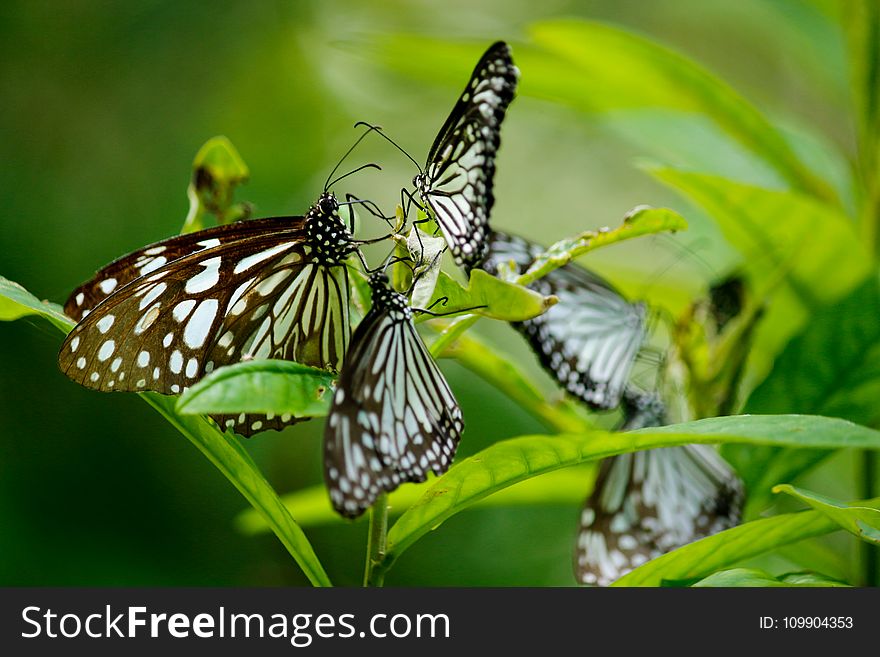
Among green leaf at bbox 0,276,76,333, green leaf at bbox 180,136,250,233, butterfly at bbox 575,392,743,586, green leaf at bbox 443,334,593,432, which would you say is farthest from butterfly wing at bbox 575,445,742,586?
green leaf at bbox 0,276,76,333

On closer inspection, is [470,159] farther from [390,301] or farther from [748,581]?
[748,581]

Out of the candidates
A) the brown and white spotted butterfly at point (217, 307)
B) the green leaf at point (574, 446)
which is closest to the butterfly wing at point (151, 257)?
the brown and white spotted butterfly at point (217, 307)

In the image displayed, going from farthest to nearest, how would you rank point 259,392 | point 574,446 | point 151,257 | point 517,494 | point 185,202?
point 185,202 < point 517,494 < point 151,257 < point 574,446 < point 259,392

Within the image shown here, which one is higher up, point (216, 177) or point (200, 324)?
point (216, 177)

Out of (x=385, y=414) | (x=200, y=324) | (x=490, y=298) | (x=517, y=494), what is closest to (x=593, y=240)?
(x=490, y=298)

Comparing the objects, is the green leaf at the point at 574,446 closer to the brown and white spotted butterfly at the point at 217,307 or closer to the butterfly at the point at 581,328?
the brown and white spotted butterfly at the point at 217,307

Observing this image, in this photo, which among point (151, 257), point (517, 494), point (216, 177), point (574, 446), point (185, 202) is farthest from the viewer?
point (185, 202)

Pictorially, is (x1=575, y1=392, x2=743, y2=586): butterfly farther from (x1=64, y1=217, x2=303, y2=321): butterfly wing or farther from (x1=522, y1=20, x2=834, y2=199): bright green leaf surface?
(x1=64, y1=217, x2=303, y2=321): butterfly wing
